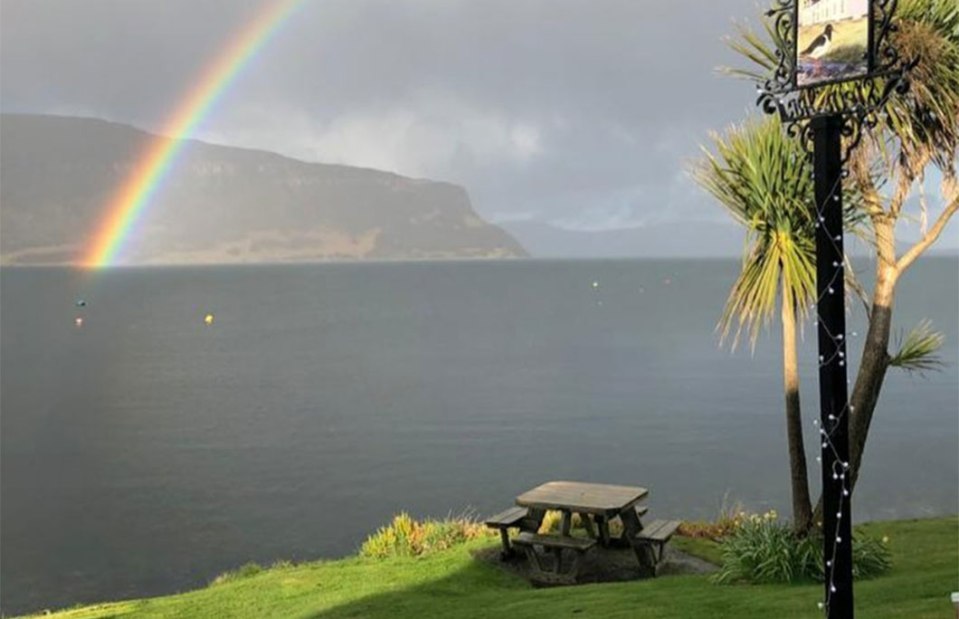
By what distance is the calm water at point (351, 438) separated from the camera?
82.5 ft

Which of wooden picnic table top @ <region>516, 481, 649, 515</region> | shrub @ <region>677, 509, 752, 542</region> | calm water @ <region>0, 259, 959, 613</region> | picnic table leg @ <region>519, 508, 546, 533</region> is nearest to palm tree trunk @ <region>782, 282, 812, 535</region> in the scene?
wooden picnic table top @ <region>516, 481, 649, 515</region>

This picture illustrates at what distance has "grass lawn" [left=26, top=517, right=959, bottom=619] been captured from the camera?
7.79m

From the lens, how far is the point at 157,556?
906 inches

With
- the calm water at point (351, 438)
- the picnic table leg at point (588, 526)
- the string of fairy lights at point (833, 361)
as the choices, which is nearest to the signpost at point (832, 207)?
the string of fairy lights at point (833, 361)

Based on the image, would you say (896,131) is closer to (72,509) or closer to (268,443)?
(72,509)

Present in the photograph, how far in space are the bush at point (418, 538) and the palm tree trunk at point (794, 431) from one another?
5139 mm

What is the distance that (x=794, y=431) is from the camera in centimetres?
1092

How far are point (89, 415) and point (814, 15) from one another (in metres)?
47.3

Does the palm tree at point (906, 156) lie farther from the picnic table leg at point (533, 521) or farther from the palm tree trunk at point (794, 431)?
the picnic table leg at point (533, 521)

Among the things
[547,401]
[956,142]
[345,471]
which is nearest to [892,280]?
[956,142]

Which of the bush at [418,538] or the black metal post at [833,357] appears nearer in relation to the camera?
the black metal post at [833,357]

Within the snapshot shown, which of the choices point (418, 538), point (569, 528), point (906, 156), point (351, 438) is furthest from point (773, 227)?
point (351, 438)

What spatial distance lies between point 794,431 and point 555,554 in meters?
3.41

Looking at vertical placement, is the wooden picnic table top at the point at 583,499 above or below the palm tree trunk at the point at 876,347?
below
